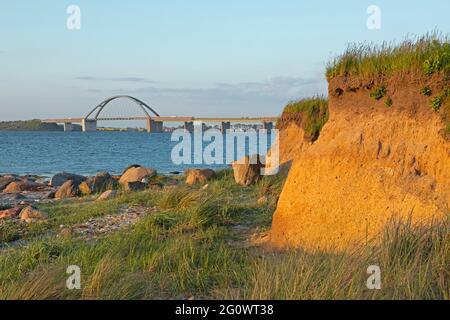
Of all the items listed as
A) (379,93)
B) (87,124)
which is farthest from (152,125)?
(379,93)

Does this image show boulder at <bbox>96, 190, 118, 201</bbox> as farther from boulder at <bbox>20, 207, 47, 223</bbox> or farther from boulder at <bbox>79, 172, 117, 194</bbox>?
boulder at <bbox>79, 172, 117, 194</bbox>

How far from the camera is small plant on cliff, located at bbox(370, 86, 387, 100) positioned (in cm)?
908

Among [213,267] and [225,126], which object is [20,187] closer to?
[213,267]

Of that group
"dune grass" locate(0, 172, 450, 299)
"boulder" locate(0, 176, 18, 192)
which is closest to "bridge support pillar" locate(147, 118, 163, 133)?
"boulder" locate(0, 176, 18, 192)

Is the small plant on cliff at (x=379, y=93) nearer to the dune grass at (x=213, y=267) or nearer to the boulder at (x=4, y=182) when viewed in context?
the dune grass at (x=213, y=267)

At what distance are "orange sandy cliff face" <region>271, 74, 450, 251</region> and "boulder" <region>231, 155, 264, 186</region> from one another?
30.0 ft

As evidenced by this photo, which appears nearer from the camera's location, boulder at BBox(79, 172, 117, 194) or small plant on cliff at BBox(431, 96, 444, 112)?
small plant on cliff at BBox(431, 96, 444, 112)

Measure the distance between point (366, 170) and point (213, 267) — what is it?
3152mm

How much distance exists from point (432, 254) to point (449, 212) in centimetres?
133

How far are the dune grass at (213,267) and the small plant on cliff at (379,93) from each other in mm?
2962

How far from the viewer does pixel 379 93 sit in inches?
360

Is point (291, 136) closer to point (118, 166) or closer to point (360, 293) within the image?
point (360, 293)

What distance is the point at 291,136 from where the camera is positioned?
20312 mm

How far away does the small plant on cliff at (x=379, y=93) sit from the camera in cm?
908
